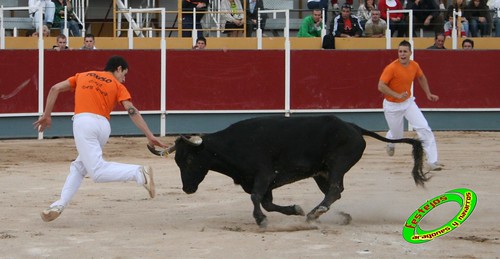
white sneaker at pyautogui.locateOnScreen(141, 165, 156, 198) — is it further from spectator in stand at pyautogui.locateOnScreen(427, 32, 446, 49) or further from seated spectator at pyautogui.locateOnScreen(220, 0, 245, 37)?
seated spectator at pyautogui.locateOnScreen(220, 0, 245, 37)

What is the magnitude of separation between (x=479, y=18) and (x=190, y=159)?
11.6 m

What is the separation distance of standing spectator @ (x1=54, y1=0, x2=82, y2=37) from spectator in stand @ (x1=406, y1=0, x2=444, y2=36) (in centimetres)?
523

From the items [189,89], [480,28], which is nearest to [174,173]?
[189,89]

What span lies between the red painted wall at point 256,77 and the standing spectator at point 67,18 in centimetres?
207

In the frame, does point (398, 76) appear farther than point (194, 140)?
Yes

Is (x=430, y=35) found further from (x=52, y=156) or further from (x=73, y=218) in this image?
(x=73, y=218)

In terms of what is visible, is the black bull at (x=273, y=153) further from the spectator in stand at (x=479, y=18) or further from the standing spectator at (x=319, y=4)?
the spectator in stand at (x=479, y=18)

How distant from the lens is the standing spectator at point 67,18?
61.0 feet

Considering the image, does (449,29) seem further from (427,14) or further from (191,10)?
(191,10)

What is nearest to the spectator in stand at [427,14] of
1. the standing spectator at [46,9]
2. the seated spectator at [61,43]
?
the standing spectator at [46,9]

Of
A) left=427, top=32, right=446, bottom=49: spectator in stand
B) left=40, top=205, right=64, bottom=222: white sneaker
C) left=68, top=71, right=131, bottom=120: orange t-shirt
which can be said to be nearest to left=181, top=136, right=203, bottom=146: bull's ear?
left=68, top=71, right=131, bottom=120: orange t-shirt

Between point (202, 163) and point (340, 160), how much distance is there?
0.96m

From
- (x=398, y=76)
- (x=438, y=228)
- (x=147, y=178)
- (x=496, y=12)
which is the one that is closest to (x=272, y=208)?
(x=147, y=178)

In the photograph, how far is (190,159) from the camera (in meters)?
8.47
